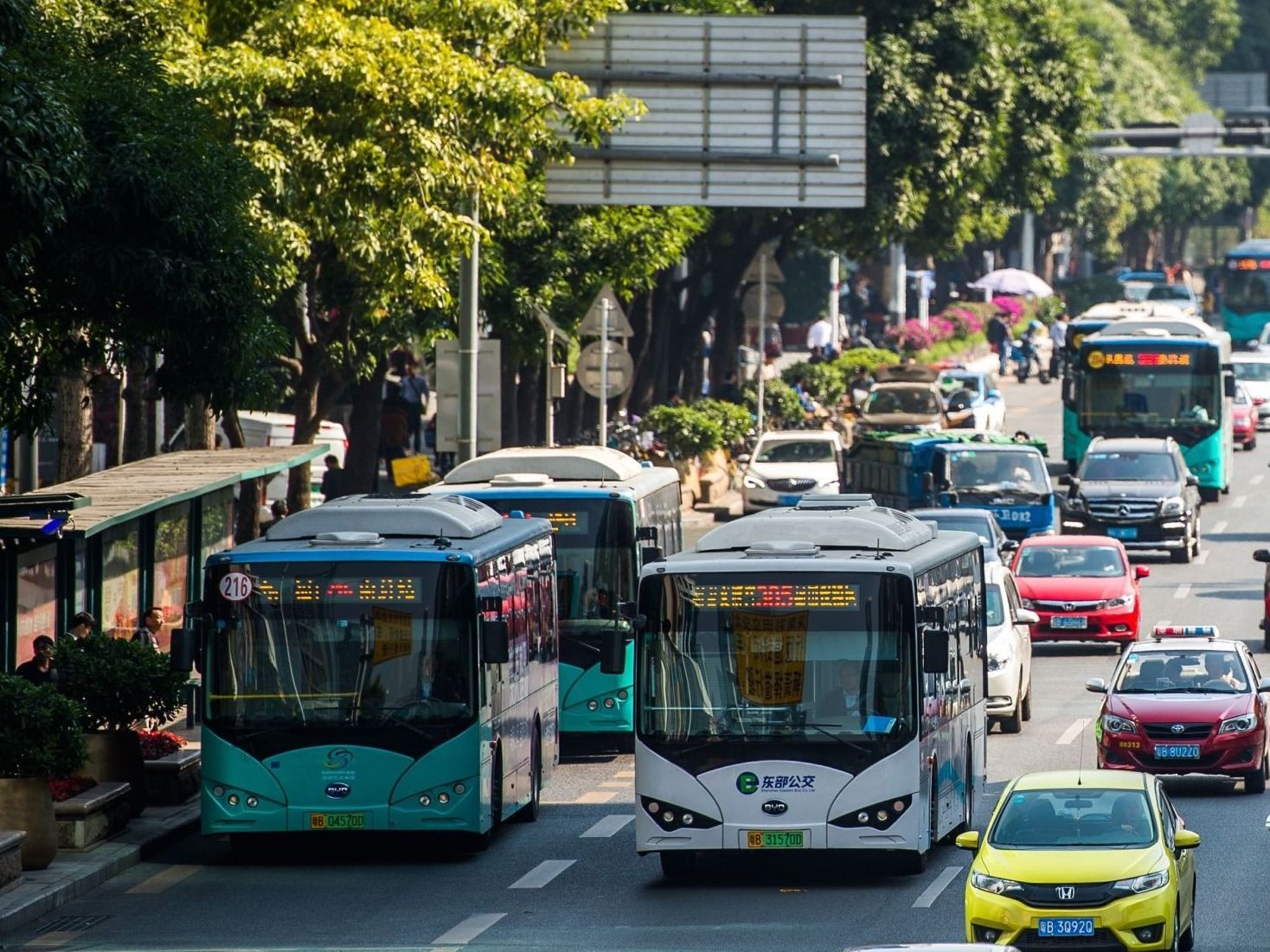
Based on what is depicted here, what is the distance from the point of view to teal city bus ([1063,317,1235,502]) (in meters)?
51.1

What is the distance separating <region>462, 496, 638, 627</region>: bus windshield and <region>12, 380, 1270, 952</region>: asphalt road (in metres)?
2.07

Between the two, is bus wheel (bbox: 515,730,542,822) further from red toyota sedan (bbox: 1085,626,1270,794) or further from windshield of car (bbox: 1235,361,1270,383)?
windshield of car (bbox: 1235,361,1270,383)

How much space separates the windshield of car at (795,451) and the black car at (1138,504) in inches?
217

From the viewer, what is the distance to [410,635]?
20812 mm

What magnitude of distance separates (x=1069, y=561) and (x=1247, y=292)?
5451cm

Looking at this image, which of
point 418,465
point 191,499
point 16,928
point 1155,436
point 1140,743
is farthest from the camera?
point 1155,436

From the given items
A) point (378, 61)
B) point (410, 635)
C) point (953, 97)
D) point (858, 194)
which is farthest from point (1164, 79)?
point (410, 635)

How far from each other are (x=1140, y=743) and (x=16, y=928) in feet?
36.1

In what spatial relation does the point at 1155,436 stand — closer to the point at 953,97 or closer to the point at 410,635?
the point at 953,97

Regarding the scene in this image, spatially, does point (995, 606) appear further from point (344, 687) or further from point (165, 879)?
point (165, 879)

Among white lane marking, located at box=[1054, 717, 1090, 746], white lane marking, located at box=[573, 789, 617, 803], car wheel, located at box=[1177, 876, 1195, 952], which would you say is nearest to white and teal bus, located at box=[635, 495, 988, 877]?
car wheel, located at box=[1177, 876, 1195, 952]

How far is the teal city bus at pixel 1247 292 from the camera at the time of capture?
87.7 metres

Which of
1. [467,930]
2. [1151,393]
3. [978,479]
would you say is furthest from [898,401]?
[467,930]

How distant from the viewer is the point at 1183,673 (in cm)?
2600
